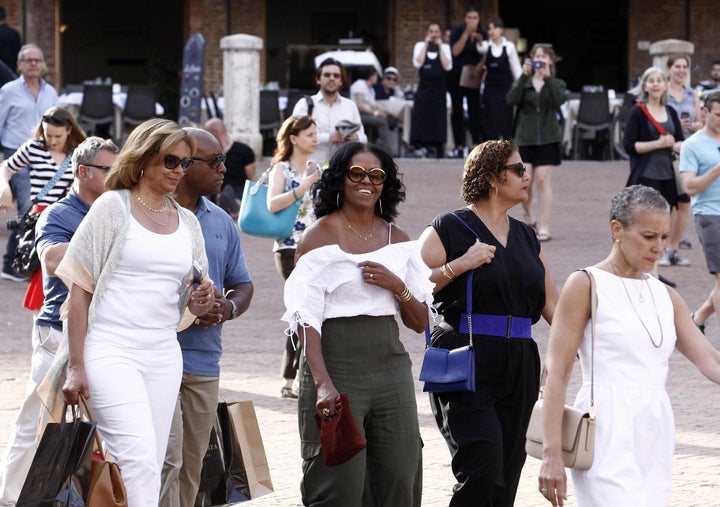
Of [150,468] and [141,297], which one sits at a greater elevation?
[141,297]

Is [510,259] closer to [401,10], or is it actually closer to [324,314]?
[324,314]

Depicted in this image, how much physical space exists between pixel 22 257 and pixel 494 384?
2657 millimetres

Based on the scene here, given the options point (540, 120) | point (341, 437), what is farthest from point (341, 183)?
point (540, 120)

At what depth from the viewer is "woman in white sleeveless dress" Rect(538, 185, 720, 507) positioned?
4660 mm

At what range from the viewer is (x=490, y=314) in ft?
18.6

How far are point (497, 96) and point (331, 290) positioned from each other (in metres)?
16.6

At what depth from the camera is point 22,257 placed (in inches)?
281

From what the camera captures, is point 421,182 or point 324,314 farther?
point 421,182

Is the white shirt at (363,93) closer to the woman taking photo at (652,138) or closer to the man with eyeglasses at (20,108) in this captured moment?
the man with eyeglasses at (20,108)

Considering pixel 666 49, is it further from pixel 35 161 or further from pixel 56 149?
pixel 56 149

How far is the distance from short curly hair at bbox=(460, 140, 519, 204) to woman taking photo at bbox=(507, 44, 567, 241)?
9.77 metres

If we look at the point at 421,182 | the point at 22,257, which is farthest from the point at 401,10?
the point at 22,257

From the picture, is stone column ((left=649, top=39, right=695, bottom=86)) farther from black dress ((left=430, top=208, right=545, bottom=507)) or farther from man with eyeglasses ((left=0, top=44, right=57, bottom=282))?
black dress ((left=430, top=208, right=545, bottom=507))

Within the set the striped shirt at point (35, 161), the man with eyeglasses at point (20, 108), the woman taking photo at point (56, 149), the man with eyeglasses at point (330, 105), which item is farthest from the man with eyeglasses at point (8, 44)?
the woman taking photo at point (56, 149)
